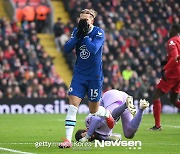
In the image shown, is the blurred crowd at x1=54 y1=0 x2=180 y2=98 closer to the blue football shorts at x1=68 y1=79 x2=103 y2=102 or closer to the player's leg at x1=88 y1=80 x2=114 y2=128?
the player's leg at x1=88 y1=80 x2=114 y2=128

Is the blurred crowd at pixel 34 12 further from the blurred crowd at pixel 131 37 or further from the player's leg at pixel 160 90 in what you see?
the player's leg at pixel 160 90

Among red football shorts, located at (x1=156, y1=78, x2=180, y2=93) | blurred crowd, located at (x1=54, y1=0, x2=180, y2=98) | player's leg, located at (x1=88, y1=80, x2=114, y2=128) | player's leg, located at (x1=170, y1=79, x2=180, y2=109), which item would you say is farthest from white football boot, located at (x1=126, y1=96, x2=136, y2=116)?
blurred crowd, located at (x1=54, y1=0, x2=180, y2=98)

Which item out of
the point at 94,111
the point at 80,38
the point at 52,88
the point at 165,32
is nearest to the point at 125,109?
the point at 94,111

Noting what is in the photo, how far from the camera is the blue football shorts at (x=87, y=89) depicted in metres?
13.0

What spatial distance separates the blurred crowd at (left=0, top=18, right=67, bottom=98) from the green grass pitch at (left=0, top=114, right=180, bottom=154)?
5.16 meters

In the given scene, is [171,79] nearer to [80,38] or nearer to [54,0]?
[80,38]

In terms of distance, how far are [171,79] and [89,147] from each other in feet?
17.3

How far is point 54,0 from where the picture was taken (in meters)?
36.1

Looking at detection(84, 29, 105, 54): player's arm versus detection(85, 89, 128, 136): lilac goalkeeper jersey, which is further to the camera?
detection(85, 89, 128, 136): lilac goalkeeper jersey

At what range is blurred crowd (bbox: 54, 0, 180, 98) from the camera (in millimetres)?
30411

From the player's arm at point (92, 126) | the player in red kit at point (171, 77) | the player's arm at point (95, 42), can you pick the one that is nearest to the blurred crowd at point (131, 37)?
the player in red kit at point (171, 77)

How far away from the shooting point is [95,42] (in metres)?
12.7

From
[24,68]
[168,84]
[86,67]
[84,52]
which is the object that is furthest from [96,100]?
[24,68]

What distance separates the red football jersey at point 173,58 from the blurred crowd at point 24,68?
1033cm
